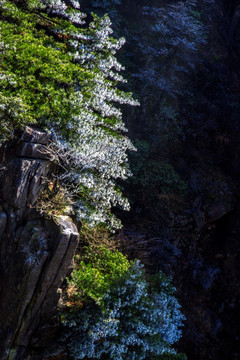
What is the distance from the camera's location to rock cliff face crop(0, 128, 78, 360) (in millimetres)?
5320

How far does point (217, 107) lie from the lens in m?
14.2

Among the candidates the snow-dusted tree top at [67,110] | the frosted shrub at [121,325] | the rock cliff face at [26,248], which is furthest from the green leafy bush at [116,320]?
the snow-dusted tree top at [67,110]

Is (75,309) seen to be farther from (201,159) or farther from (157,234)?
(201,159)

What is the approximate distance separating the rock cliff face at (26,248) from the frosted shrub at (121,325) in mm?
848

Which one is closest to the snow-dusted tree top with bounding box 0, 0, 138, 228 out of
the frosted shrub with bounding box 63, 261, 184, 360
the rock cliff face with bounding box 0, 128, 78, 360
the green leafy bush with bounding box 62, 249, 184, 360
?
the rock cliff face with bounding box 0, 128, 78, 360

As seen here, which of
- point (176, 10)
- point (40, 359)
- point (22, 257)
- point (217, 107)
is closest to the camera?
point (22, 257)

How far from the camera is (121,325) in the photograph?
5926 mm

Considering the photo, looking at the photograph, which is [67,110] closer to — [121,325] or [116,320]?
[116,320]

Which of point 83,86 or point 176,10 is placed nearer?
point 83,86

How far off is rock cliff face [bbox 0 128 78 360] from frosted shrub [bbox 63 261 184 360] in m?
0.85

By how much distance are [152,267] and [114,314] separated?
14.8 ft

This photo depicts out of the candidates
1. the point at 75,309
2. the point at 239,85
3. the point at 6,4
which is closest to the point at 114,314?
the point at 75,309

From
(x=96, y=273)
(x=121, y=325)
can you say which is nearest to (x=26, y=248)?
(x=96, y=273)

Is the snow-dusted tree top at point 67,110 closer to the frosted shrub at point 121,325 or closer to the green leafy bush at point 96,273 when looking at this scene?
the green leafy bush at point 96,273
